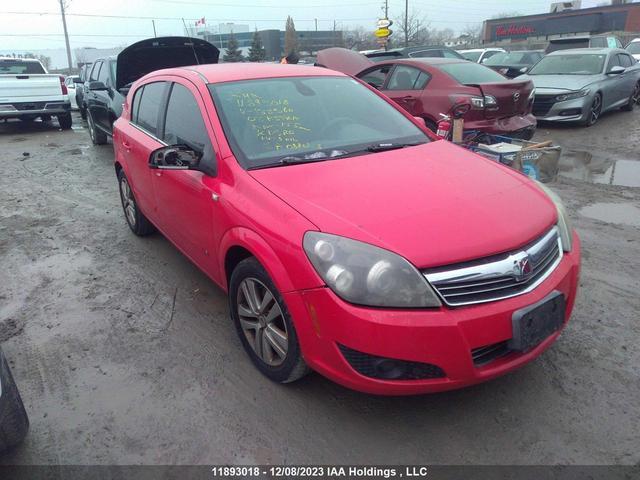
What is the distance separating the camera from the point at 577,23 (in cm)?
4753

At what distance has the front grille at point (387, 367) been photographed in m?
2.15

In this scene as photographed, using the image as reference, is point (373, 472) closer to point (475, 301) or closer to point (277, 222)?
point (475, 301)

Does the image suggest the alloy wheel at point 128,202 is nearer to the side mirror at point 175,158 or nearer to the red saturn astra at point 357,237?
the red saturn astra at point 357,237

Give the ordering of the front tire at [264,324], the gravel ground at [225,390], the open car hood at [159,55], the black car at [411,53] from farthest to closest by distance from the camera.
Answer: the black car at [411,53] < the open car hood at [159,55] < the front tire at [264,324] < the gravel ground at [225,390]

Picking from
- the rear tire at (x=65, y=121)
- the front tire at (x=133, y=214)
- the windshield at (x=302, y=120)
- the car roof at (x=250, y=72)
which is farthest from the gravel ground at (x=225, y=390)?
the rear tire at (x=65, y=121)

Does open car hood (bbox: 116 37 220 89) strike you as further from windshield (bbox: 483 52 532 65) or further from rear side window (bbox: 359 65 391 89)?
windshield (bbox: 483 52 532 65)

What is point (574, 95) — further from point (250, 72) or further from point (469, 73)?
point (250, 72)

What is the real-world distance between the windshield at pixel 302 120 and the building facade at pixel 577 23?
5027cm

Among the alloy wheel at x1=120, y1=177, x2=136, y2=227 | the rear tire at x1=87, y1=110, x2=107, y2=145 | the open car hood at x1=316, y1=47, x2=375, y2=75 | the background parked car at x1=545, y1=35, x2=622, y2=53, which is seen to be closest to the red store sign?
the background parked car at x1=545, y1=35, x2=622, y2=53

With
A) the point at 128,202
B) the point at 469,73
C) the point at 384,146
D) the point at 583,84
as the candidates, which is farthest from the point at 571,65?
the point at 128,202

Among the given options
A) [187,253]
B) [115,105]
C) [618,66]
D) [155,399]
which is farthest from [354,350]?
[618,66]

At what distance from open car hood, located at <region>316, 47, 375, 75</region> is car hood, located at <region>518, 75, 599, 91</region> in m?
3.21

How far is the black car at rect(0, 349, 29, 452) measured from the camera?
6.75 feet

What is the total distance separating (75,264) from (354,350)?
3.36 m
